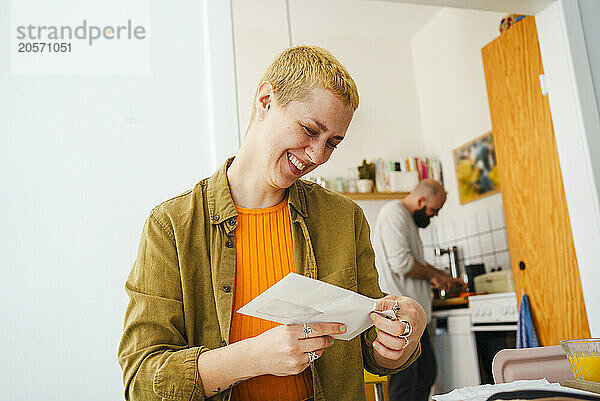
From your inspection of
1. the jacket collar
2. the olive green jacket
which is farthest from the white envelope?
the jacket collar

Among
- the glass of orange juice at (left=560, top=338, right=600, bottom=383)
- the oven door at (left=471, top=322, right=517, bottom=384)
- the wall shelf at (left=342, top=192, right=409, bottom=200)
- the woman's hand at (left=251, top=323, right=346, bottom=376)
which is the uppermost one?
the wall shelf at (left=342, top=192, right=409, bottom=200)

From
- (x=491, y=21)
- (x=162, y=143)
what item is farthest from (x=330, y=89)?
(x=491, y=21)

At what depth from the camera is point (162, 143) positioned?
1688 millimetres

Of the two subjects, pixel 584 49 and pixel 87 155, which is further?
pixel 584 49

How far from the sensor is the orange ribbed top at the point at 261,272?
1126 mm

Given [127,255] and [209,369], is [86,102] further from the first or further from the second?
[209,369]

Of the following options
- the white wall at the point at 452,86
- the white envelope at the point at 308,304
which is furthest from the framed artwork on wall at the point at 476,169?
the white envelope at the point at 308,304

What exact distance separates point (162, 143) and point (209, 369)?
85 centimetres

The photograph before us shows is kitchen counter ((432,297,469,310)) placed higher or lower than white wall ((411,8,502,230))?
lower

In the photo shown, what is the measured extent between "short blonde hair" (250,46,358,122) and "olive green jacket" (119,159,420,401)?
23 centimetres

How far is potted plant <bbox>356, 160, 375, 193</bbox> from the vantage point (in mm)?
4527

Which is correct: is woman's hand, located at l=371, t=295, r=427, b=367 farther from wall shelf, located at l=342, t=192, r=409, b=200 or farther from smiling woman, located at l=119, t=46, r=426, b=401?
wall shelf, located at l=342, t=192, r=409, b=200

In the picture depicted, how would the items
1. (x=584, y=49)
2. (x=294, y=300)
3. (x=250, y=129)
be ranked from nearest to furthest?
(x=294, y=300), (x=250, y=129), (x=584, y=49)

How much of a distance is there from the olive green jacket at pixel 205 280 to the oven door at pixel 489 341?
2445 millimetres
